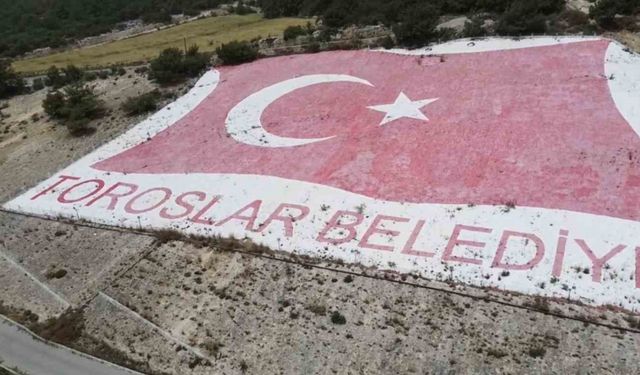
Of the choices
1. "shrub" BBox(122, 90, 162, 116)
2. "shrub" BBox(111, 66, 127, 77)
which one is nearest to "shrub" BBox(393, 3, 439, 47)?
"shrub" BBox(122, 90, 162, 116)

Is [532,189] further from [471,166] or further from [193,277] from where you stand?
[193,277]

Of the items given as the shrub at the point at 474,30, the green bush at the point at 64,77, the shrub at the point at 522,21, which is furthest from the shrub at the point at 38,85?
the shrub at the point at 522,21

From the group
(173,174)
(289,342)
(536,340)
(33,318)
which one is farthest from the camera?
(173,174)

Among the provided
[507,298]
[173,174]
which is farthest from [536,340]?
[173,174]

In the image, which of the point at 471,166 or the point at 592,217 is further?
the point at 471,166

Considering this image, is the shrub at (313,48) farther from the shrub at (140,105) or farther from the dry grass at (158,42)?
the shrub at (140,105)

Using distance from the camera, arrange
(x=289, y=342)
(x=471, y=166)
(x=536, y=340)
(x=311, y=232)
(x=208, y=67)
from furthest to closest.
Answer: (x=208, y=67)
(x=471, y=166)
(x=311, y=232)
(x=289, y=342)
(x=536, y=340)

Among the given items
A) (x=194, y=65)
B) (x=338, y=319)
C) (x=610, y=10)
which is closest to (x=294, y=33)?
(x=194, y=65)
